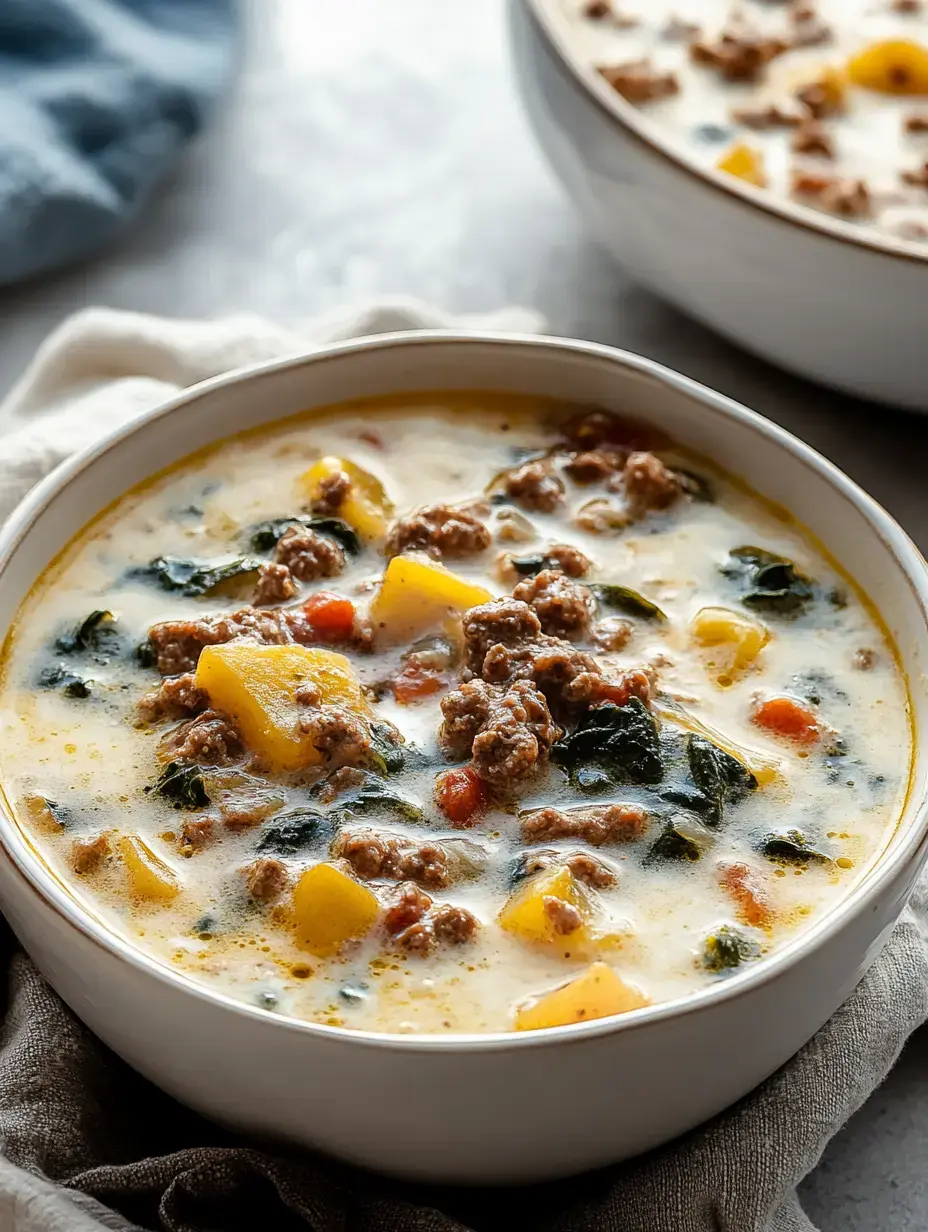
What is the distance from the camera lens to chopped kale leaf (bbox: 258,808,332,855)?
272 centimetres

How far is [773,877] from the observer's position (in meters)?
2.69

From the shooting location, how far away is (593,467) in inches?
139

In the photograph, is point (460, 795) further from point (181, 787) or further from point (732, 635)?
point (732, 635)

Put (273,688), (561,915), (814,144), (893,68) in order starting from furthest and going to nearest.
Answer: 1. (893,68)
2. (814,144)
3. (273,688)
4. (561,915)

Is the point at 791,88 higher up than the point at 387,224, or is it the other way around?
Answer: the point at 791,88

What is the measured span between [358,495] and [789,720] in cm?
102

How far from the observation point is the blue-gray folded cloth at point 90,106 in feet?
15.7

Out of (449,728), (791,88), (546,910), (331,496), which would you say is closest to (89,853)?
(449,728)

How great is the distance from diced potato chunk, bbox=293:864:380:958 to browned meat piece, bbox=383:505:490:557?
876mm

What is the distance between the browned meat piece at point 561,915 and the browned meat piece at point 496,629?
0.57m

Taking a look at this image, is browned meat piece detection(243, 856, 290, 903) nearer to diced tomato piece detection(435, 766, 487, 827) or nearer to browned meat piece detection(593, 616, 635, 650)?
diced tomato piece detection(435, 766, 487, 827)

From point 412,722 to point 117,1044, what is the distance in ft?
2.44

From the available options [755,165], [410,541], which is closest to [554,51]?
[755,165]

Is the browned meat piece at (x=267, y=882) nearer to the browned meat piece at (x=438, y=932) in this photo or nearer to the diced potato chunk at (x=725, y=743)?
the browned meat piece at (x=438, y=932)
